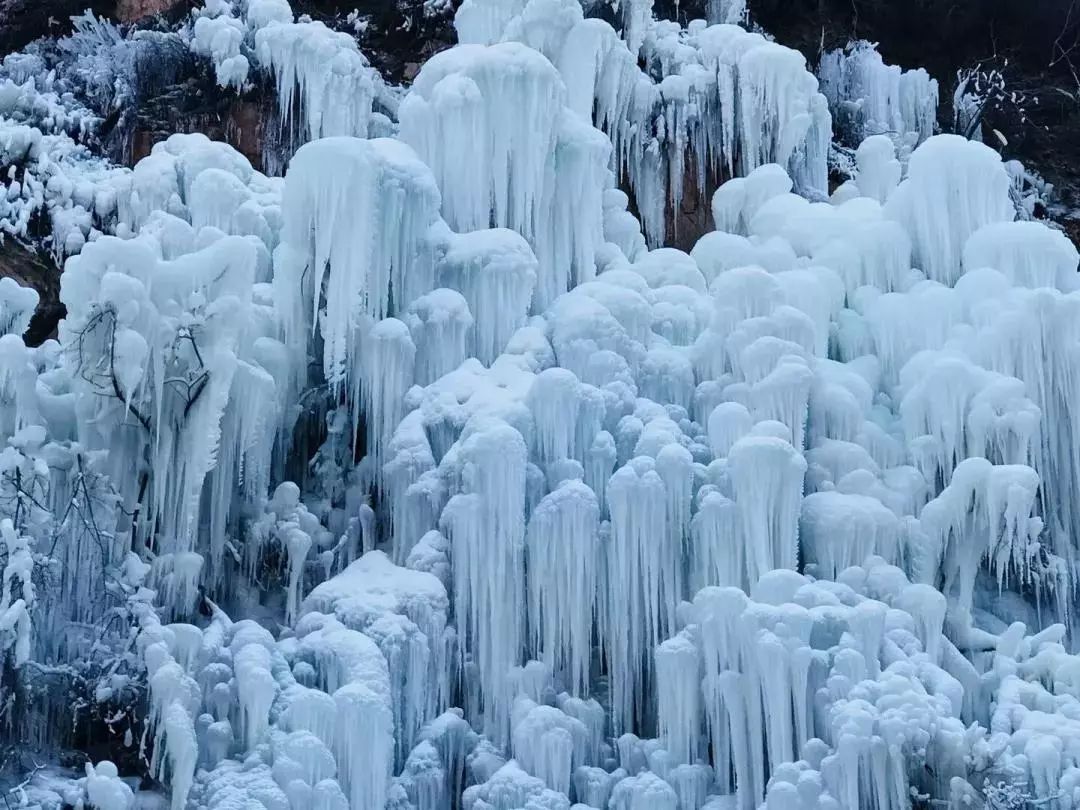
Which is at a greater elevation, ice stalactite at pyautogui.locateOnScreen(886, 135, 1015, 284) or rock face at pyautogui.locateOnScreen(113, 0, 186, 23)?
rock face at pyautogui.locateOnScreen(113, 0, 186, 23)

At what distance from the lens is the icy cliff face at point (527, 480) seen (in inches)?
334

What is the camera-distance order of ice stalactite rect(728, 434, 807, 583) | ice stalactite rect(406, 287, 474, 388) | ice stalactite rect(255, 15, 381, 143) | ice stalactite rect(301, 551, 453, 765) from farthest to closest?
ice stalactite rect(255, 15, 381, 143) → ice stalactite rect(406, 287, 474, 388) → ice stalactite rect(728, 434, 807, 583) → ice stalactite rect(301, 551, 453, 765)

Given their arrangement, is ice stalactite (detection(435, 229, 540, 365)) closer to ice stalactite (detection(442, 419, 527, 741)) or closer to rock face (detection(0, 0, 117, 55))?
ice stalactite (detection(442, 419, 527, 741))

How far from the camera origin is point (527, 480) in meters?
9.46

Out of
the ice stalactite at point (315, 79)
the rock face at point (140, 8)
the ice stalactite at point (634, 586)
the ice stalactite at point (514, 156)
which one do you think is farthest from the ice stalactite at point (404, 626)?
the rock face at point (140, 8)

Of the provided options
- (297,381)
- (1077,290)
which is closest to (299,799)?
(297,381)

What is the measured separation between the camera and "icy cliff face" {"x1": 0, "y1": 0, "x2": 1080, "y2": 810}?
848 cm

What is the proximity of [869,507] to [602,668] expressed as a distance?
78.2 inches

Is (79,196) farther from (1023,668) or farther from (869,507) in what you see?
(1023,668)

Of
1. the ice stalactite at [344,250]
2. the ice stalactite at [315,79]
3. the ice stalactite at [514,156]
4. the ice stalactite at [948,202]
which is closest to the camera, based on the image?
the ice stalactite at [344,250]

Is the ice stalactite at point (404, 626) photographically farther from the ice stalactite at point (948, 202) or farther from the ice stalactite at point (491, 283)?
the ice stalactite at point (948, 202)

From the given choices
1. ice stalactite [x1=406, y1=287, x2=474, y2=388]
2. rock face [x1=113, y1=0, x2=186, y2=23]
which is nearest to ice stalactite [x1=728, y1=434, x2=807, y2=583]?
ice stalactite [x1=406, y1=287, x2=474, y2=388]

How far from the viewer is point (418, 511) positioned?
9.61m

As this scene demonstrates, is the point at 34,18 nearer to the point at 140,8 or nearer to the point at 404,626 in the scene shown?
the point at 140,8
